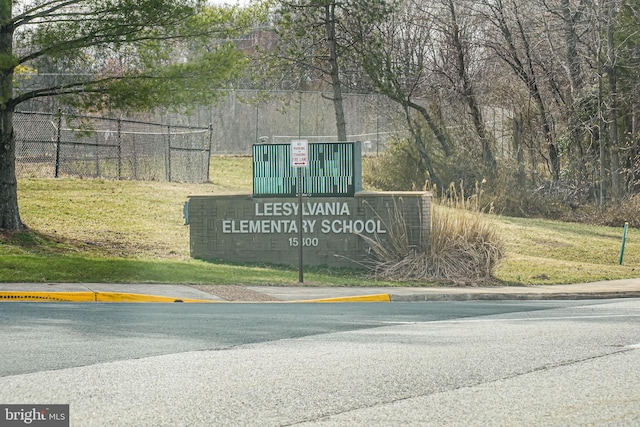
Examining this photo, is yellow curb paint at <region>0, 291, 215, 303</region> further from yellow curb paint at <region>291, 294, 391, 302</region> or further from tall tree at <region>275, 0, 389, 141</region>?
tall tree at <region>275, 0, 389, 141</region>

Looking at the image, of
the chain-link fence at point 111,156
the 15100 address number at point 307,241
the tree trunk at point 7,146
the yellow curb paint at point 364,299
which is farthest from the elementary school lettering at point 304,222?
the chain-link fence at point 111,156

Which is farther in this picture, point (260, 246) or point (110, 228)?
point (110, 228)

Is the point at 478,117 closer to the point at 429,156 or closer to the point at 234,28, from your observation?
the point at 429,156

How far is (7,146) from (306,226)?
22.7 feet

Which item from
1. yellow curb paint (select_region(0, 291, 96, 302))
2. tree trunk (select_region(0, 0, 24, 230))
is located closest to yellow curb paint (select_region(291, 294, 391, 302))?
yellow curb paint (select_region(0, 291, 96, 302))

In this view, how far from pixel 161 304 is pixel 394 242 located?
7.53 meters

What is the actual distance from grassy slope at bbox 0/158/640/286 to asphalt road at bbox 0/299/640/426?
204 inches

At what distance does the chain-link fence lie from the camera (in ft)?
110

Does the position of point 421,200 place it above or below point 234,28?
below

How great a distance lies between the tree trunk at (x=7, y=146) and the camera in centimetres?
2077

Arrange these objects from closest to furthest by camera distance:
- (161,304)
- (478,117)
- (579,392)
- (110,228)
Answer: (579,392) → (161,304) → (110,228) → (478,117)

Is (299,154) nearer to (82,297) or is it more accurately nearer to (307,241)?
(307,241)

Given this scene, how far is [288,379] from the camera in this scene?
8.40 m

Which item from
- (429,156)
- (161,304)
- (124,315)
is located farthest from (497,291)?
(429,156)
